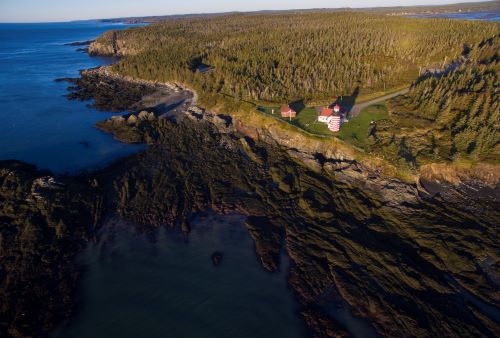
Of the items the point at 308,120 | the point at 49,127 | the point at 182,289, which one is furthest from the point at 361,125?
the point at 49,127

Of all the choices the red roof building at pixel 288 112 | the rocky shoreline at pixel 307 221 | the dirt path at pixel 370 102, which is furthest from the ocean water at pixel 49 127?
the dirt path at pixel 370 102

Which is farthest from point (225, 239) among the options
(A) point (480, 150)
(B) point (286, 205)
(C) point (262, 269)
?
(A) point (480, 150)

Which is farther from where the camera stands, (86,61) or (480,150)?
(86,61)

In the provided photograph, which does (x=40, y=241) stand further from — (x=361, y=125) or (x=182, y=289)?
(x=361, y=125)

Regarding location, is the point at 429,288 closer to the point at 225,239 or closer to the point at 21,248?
the point at 225,239

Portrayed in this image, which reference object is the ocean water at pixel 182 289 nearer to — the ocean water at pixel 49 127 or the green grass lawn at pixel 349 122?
the ocean water at pixel 49 127

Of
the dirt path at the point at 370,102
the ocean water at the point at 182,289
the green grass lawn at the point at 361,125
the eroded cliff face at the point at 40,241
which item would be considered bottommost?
the ocean water at the point at 182,289

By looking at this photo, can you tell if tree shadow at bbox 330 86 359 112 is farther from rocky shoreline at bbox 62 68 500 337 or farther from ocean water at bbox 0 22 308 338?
ocean water at bbox 0 22 308 338
